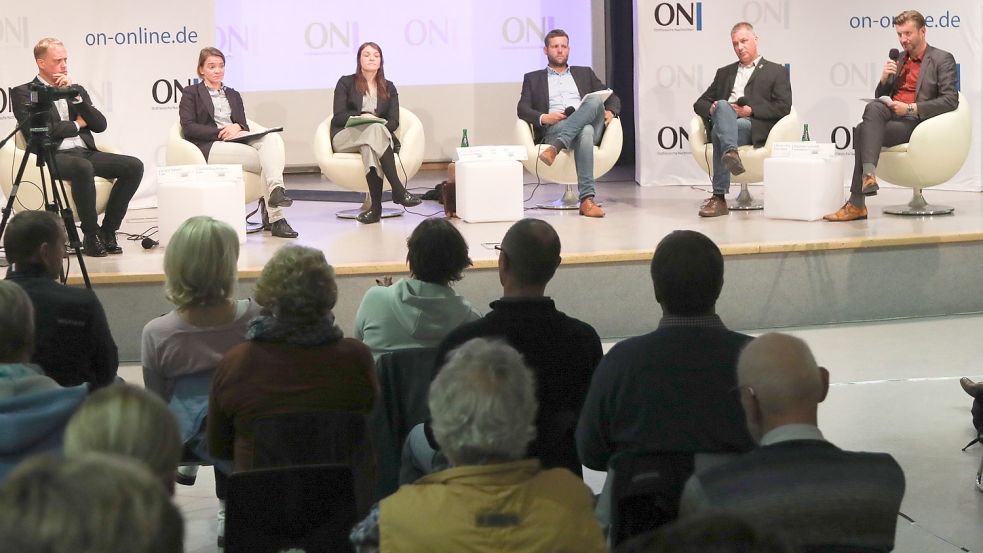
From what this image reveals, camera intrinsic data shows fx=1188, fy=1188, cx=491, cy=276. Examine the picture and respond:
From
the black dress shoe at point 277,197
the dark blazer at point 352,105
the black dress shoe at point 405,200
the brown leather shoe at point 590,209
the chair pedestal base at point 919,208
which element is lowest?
the chair pedestal base at point 919,208

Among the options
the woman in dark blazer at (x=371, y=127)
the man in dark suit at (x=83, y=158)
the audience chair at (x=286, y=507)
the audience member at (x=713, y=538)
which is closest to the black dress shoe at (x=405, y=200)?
the woman in dark blazer at (x=371, y=127)

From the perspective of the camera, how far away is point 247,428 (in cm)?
251

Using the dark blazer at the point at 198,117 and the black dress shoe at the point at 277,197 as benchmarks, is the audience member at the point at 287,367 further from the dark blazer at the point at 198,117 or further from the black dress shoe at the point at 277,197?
the dark blazer at the point at 198,117

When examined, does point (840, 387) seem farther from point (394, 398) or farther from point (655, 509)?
point (655, 509)

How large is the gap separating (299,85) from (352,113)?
7.88 feet

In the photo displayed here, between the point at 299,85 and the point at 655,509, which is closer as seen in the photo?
the point at 655,509

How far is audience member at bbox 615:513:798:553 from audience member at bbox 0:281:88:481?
5.04ft

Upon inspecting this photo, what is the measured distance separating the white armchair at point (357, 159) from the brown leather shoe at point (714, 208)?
5.69 ft

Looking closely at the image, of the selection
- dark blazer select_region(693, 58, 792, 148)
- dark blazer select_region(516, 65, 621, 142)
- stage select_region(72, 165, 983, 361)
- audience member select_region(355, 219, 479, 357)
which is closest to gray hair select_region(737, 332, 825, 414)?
audience member select_region(355, 219, 479, 357)

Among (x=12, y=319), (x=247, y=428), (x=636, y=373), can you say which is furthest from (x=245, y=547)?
(x=636, y=373)

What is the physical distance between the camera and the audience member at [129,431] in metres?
1.43

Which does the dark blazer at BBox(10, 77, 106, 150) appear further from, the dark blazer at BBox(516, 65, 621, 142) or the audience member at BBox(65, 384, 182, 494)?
the audience member at BBox(65, 384, 182, 494)

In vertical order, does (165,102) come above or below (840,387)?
above

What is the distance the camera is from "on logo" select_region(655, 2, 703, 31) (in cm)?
838
